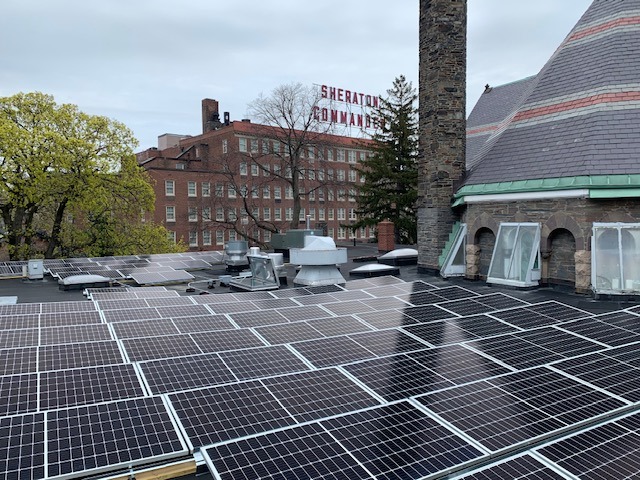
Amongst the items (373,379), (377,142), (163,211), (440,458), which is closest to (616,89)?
(373,379)

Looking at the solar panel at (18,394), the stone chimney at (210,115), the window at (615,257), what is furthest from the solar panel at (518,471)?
the stone chimney at (210,115)

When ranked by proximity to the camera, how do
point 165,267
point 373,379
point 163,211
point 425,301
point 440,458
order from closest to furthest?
1. point 440,458
2. point 373,379
3. point 425,301
4. point 165,267
5. point 163,211

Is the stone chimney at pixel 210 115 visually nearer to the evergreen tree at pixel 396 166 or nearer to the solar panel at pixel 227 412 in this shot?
the evergreen tree at pixel 396 166

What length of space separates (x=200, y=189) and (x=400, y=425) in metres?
61.6

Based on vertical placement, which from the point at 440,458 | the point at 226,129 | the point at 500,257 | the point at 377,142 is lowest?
the point at 440,458

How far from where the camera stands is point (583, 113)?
15500mm

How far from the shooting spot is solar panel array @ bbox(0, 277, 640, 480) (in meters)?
5.41

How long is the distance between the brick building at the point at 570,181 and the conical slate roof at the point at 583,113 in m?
0.04

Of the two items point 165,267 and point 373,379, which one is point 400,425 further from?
point 165,267

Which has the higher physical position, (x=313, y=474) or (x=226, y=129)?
(x=226, y=129)

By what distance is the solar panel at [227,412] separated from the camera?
231 inches

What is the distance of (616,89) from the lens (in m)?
15.2

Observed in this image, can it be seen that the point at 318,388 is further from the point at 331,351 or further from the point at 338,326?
the point at 338,326

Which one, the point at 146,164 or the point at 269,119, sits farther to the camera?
the point at 146,164
